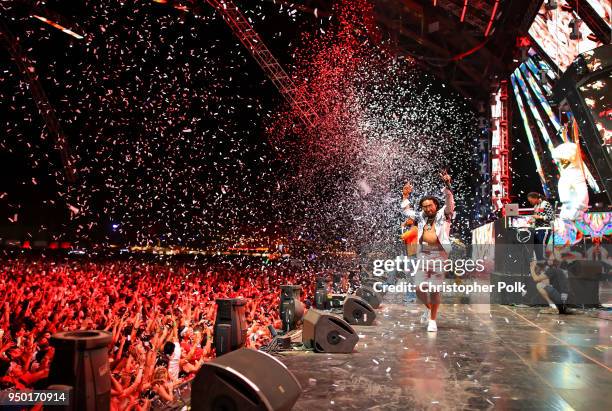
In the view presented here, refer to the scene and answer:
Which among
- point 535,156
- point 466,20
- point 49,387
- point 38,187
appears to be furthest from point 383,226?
point 49,387

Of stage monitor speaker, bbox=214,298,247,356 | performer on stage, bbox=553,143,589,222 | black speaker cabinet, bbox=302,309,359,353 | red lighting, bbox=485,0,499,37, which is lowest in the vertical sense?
black speaker cabinet, bbox=302,309,359,353

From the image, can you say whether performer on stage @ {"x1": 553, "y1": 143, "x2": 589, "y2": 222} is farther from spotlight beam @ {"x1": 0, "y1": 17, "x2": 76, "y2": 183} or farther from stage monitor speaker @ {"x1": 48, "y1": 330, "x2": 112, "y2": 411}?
spotlight beam @ {"x1": 0, "y1": 17, "x2": 76, "y2": 183}

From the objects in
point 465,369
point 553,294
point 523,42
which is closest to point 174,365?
point 465,369

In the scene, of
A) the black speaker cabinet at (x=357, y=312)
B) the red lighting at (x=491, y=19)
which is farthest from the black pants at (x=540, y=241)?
the red lighting at (x=491, y=19)

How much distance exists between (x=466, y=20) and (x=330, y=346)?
12.6 metres

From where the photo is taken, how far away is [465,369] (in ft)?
13.6

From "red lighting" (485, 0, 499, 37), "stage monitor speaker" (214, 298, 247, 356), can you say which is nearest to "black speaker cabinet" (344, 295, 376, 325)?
"stage monitor speaker" (214, 298, 247, 356)

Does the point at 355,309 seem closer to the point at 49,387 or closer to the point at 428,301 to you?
the point at 428,301

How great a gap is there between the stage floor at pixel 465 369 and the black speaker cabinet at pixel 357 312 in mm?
216

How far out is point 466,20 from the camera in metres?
14.2

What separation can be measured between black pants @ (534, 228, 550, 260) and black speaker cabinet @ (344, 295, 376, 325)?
4265 millimetres

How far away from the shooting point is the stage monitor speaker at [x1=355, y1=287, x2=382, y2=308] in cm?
840

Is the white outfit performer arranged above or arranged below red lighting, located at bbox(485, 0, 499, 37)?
below

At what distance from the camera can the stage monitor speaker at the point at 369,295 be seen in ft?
27.6
